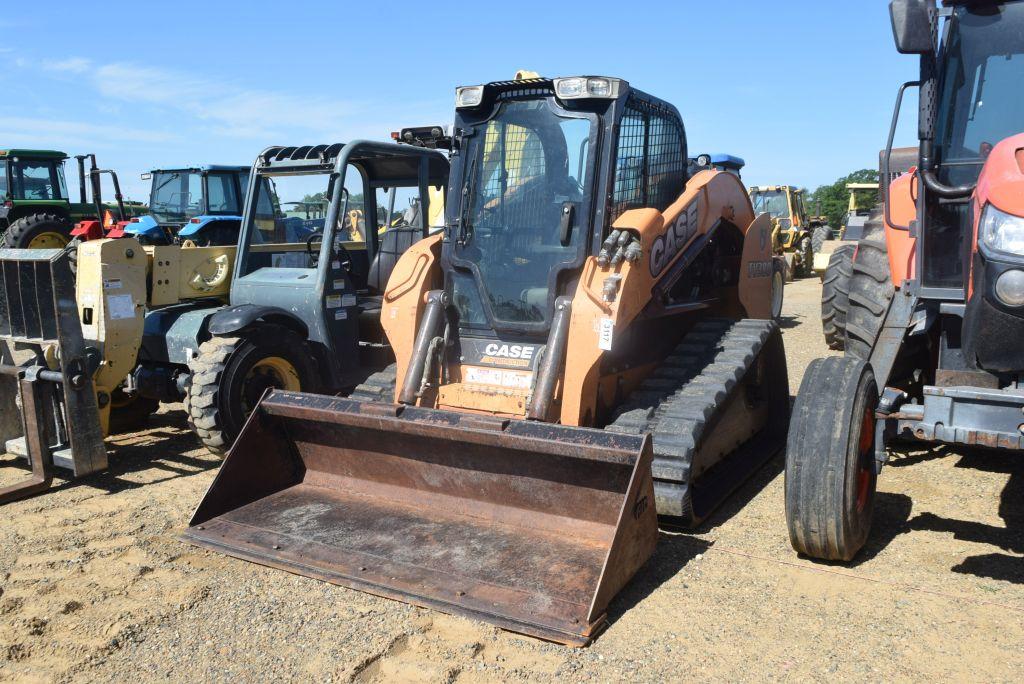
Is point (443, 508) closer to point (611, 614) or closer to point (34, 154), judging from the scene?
point (611, 614)

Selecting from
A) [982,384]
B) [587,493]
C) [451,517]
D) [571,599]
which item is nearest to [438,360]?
[451,517]

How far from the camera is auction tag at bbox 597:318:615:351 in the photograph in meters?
4.54

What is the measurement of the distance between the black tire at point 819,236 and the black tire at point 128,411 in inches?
747

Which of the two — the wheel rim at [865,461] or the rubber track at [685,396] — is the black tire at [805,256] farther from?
the wheel rim at [865,461]

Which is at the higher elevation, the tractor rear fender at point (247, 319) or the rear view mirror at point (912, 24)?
Answer: the rear view mirror at point (912, 24)

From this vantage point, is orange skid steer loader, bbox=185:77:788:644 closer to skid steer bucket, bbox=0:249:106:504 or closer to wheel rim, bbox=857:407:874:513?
wheel rim, bbox=857:407:874:513

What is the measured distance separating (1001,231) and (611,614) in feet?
7.13

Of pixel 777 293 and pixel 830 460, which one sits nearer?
pixel 830 460

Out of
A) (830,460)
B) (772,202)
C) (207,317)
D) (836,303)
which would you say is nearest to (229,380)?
Answer: (207,317)

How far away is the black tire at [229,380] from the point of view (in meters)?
5.62

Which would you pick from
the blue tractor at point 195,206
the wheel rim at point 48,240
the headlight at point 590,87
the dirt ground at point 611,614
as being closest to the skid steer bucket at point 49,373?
the dirt ground at point 611,614

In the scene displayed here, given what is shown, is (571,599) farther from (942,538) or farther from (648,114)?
(648,114)

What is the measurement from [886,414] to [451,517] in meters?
2.11

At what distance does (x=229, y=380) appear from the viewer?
5.70m
